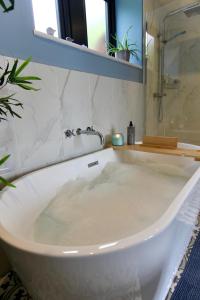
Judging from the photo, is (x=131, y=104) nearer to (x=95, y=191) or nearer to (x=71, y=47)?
(x=71, y=47)

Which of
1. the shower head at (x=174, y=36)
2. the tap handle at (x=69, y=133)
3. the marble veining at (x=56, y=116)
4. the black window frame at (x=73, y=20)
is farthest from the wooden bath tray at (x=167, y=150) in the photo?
the shower head at (x=174, y=36)

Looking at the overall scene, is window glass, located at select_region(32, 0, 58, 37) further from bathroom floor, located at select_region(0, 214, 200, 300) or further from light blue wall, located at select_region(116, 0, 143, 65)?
bathroom floor, located at select_region(0, 214, 200, 300)

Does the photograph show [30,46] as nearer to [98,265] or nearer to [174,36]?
[98,265]

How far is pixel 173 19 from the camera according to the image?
2.21 metres

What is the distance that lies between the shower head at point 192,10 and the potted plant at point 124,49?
2.09 feet

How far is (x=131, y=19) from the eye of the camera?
2141mm

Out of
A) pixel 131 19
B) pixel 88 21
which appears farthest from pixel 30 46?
pixel 131 19

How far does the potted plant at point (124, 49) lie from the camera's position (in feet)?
6.45

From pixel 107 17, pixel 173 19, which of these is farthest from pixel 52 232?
pixel 173 19

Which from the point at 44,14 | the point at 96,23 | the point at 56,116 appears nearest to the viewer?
the point at 56,116

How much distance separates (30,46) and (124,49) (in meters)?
1.15

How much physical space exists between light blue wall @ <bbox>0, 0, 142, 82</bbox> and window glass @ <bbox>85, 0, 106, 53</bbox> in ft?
1.73

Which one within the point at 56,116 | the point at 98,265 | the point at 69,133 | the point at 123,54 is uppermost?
the point at 123,54

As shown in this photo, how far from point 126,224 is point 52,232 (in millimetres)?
349
